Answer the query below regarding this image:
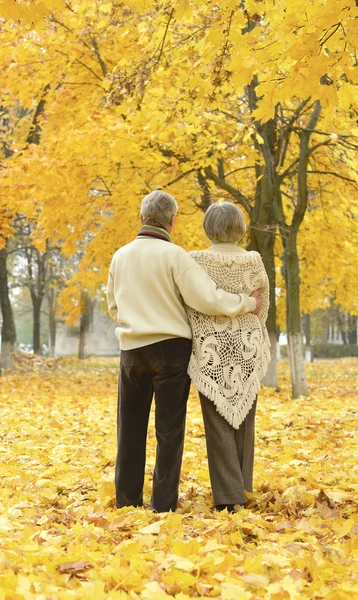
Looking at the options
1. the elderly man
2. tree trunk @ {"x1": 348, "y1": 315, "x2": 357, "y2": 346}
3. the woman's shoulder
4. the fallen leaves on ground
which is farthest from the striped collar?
tree trunk @ {"x1": 348, "y1": 315, "x2": 357, "y2": 346}

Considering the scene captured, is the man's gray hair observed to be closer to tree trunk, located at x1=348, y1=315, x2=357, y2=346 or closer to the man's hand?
the man's hand

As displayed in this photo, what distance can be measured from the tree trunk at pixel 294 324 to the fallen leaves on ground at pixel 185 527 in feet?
9.10

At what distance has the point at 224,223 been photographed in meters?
3.85

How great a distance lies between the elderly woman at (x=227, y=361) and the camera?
12.4 ft

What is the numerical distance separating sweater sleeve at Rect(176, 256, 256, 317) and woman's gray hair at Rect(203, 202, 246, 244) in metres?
0.25

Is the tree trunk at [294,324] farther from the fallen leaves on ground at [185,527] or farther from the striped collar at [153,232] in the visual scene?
the striped collar at [153,232]

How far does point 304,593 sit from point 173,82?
8991 millimetres

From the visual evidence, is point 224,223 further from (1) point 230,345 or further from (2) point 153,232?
(1) point 230,345

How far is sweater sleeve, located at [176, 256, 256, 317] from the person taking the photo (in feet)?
12.1

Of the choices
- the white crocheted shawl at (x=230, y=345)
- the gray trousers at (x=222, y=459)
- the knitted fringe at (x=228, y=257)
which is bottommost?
the gray trousers at (x=222, y=459)

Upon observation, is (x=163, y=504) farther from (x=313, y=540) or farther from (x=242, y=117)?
(x=242, y=117)

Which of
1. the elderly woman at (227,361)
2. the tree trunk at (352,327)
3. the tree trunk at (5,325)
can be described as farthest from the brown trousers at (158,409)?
the tree trunk at (352,327)

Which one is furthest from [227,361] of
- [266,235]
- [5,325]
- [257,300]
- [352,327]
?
[352,327]

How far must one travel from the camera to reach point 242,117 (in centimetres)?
1133
